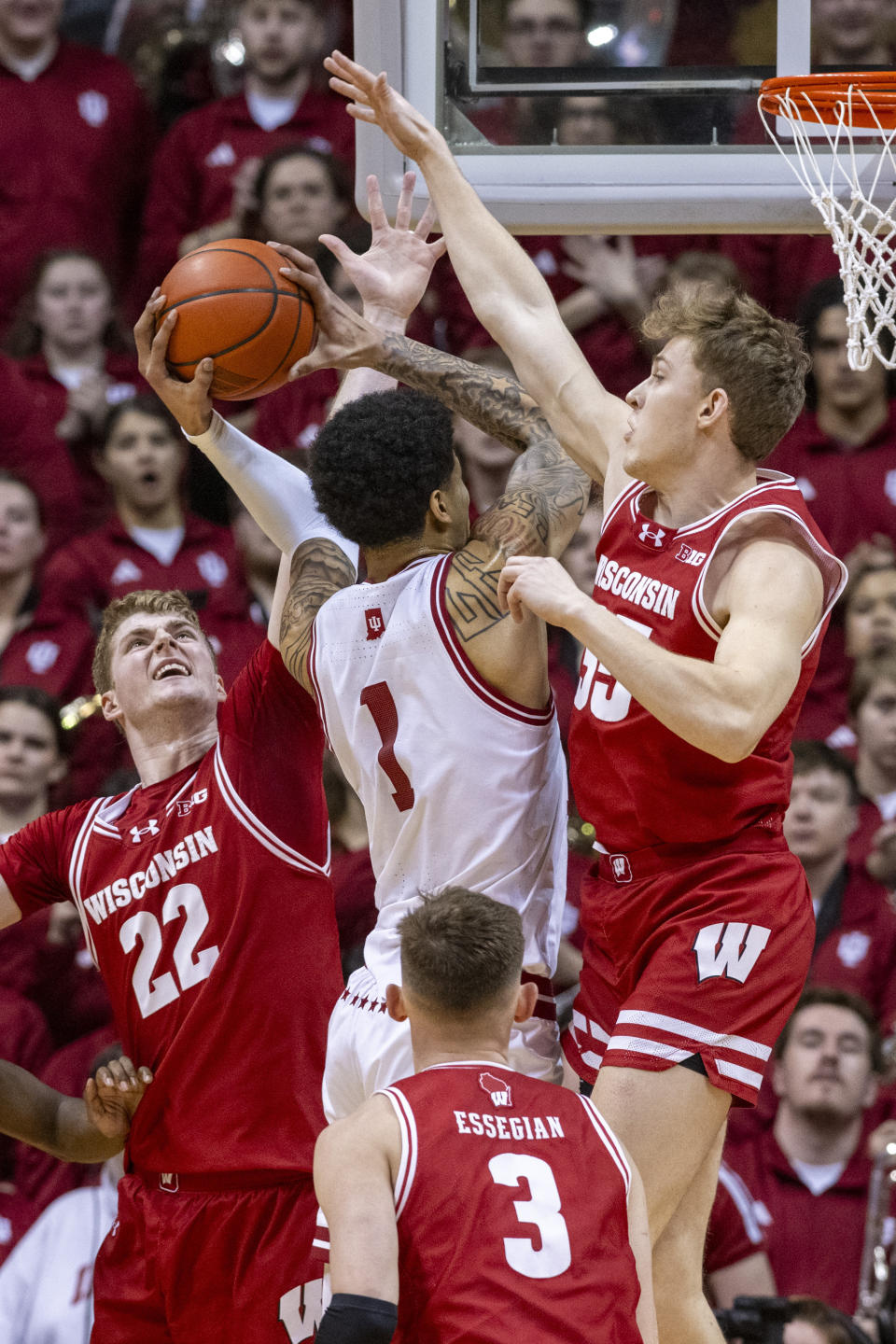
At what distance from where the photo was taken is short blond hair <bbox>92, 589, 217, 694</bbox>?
401 cm

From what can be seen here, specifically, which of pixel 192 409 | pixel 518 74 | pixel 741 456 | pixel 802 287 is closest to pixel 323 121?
pixel 802 287

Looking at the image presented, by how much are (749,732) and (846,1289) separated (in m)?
3.30

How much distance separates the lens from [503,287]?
3652 millimetres

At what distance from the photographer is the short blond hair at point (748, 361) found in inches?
121

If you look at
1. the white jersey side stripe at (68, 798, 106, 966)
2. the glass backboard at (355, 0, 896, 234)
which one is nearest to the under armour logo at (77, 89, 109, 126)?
the glass backboard at (355, 0, 896, 234)

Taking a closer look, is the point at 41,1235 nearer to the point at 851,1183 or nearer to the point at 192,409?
the point at 851,1183

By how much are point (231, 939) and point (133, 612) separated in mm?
921

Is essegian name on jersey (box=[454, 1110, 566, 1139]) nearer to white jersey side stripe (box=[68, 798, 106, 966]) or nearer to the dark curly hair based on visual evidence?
the dark curly hair

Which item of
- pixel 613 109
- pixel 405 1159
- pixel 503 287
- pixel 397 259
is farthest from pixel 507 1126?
pixel 613 109

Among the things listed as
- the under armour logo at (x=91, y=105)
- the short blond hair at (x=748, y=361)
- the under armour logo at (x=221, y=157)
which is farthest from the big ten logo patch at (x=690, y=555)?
the under armour logo at (x=91, y=105)

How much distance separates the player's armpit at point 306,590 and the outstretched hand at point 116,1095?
98cm

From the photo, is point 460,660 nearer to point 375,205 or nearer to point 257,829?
point 257,829

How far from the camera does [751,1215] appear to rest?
17.4 ft

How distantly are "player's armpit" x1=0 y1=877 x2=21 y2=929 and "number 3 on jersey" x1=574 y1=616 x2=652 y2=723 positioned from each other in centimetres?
159
